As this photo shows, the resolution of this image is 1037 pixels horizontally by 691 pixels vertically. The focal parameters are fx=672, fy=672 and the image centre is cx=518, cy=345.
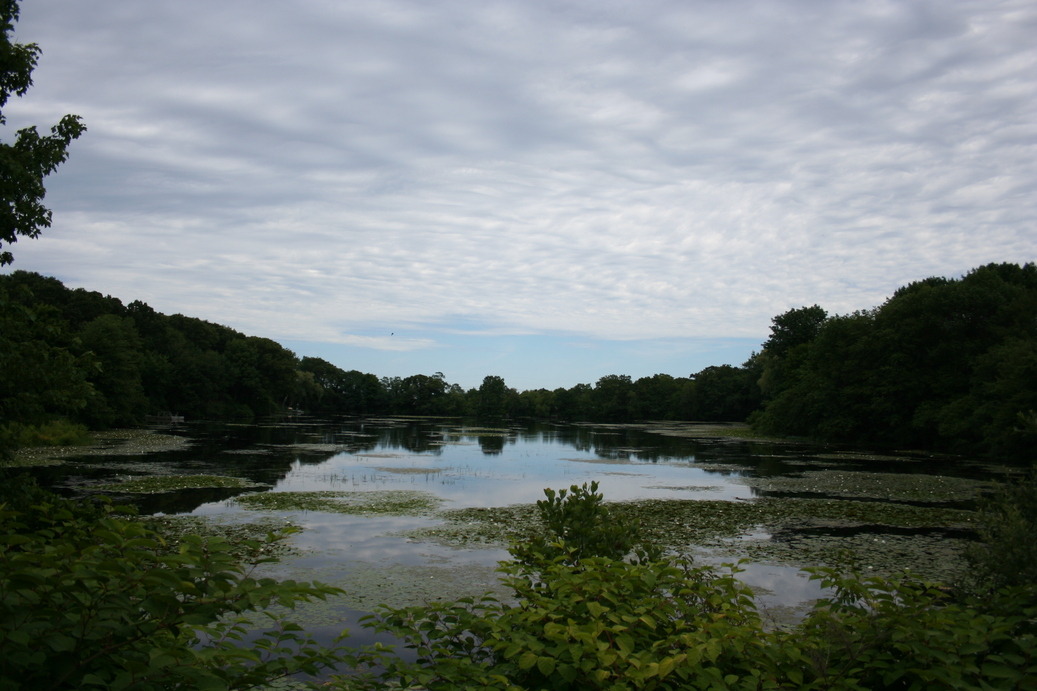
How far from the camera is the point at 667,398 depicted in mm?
139500

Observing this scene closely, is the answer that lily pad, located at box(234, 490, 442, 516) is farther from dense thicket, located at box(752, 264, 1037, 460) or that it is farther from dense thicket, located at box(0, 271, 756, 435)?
dense thicket, located at box(752, 264, 1037, 460)

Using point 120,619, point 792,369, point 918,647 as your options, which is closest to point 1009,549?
point 918,647

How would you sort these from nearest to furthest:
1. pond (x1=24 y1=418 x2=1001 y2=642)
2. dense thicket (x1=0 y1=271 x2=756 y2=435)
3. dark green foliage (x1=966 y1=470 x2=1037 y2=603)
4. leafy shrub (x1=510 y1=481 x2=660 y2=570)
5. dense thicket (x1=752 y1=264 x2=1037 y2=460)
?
dark green foliage (x1=966 y1=470 x2=1037 y2=603) → leafy shrub (x1=510 y1=481 x2=660 y2=570) → dense thicket (x1=0 y1=271 x2=756 y2=435) → pond (x1=24 y1=418 x2=1001 y2=642) → dense thicket (x1=752 y1=264 x2=1037 y2=460)

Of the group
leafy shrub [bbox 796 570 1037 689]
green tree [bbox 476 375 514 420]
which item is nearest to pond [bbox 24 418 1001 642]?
leafy shrub [bbox 796 570 1037 689]

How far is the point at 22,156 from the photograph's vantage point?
1068cm

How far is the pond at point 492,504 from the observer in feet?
43.5

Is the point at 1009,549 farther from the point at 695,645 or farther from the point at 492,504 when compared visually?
the point at 492,504

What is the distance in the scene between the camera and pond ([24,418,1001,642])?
43.5 feet

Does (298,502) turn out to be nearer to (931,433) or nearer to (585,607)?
(585,607)

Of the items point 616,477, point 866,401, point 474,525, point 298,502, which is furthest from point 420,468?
point 866,401

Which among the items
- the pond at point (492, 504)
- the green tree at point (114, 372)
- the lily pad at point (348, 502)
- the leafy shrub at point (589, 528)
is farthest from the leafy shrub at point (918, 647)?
the green tree at point (114, 372)

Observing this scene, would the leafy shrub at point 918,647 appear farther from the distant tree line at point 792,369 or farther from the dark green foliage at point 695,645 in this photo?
→ the distant tree line at point 792,369

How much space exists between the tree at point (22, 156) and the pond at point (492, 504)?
7.42 m

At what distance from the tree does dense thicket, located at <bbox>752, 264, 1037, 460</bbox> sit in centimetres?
4130
